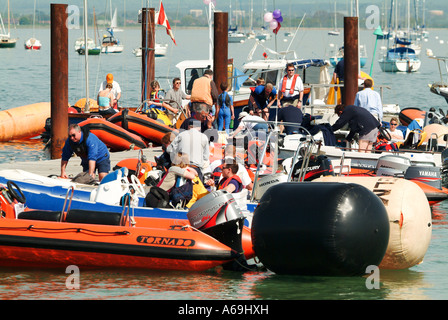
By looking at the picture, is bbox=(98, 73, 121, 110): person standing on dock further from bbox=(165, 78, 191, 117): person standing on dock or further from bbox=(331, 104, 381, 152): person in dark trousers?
bbox=(331, 104, 381, 152): person in dark trousers

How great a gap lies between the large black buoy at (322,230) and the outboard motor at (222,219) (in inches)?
32.5

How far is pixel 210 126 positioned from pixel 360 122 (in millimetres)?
2643

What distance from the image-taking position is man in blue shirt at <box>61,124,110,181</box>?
450 inches

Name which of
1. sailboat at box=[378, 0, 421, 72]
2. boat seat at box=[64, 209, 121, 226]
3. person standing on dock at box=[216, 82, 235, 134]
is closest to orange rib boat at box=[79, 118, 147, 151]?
person standing on dock at box=[216, 82, 235, 134]

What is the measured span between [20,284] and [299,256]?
285cm

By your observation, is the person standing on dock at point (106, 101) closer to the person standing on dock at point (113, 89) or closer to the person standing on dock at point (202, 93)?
the person standing on dock at point (113, 89)

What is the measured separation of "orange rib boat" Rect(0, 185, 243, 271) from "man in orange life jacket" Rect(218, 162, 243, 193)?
0.98 m

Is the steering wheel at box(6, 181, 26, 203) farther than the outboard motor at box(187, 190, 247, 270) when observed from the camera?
Yes

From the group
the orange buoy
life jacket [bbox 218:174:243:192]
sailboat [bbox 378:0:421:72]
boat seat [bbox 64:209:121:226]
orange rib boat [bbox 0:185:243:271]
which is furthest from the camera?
sailboat [bbox 378:0:421:72]

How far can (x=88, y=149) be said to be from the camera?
37.9ft

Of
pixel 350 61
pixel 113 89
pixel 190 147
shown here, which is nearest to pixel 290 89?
pixel 350 61

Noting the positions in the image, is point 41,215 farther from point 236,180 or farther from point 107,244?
point 236,180
